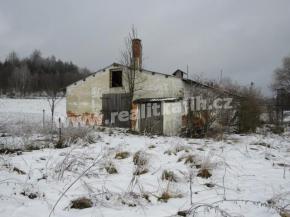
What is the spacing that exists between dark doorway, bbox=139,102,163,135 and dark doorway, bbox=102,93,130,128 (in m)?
1.27

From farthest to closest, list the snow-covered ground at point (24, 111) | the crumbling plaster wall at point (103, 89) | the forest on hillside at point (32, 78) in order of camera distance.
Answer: the forest on hillside at point (32, 78) < the snow-covered ground at point (24, 111) < the crumbling plaster wall at point (103, 89)

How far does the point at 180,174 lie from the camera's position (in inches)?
200

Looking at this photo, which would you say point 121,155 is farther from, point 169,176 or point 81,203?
point 81,203

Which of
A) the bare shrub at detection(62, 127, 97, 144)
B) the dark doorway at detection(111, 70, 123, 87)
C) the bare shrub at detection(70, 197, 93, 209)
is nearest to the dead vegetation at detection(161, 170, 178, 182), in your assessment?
the bare shrub at detection(70, 197, 93, 209)

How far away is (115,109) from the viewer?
58.9 feet

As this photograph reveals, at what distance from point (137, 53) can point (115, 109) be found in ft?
14.1

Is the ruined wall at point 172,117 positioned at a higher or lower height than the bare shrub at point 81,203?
higher

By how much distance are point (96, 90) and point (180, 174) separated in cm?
1444

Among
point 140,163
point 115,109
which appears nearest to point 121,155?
point 140,163

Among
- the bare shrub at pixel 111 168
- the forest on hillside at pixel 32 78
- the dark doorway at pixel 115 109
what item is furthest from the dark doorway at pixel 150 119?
the forest on hillside at pixel 32 78

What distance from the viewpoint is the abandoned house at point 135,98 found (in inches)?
608

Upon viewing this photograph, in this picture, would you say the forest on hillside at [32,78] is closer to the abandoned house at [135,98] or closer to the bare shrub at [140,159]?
the abandoned house at [135,98]

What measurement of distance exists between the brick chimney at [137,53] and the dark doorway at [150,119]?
291 centimetres

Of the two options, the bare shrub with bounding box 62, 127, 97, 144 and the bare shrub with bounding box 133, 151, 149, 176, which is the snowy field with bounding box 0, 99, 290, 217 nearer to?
the bare shrub with bounding box 133, 151, 149, 176
